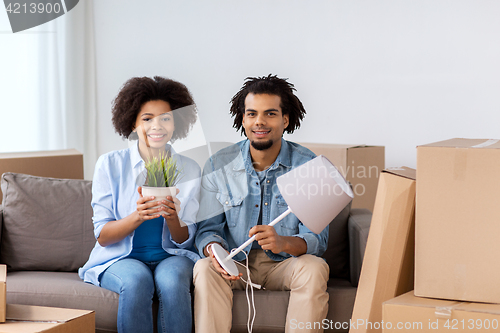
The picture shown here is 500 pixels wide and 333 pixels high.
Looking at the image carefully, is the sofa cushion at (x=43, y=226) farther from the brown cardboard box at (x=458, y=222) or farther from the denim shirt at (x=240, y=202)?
the brown cardboard box at (x=458, y=222)

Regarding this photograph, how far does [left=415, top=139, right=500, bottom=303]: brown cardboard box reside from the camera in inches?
48.4

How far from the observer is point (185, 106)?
1777mm

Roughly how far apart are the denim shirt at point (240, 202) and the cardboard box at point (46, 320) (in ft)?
1.44

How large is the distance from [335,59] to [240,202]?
158cm

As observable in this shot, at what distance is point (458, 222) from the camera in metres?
1.25

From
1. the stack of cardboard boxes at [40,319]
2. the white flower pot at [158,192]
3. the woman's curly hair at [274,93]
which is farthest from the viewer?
the woman's curly hair at [274,93]

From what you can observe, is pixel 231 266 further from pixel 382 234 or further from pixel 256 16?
pixel 256 16

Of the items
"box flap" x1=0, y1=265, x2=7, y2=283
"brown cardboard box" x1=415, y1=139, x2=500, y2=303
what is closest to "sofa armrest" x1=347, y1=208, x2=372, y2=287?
"brown cardboard box" x1=415, y1=139, x2=500, y2=303

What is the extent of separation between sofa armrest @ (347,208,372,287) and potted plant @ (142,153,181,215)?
0.68m

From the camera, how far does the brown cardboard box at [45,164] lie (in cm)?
214

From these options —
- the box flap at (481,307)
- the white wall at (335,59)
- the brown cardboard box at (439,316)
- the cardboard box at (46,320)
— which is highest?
the white wall at (335,59)

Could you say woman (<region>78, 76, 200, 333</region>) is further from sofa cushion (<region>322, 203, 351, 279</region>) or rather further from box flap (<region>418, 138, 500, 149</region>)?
box flap (<region>418, 138, 500, 149</region>)

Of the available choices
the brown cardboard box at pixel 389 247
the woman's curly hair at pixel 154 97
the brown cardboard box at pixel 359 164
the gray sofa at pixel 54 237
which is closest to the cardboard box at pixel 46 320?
the gray sofa at pixel 54 237

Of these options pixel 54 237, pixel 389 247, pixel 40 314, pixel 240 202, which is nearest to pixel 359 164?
pixel 240 202
